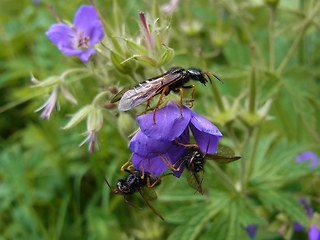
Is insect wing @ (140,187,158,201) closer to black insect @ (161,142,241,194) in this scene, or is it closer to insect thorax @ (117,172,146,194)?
insect thorax @ (117,172,146,194)

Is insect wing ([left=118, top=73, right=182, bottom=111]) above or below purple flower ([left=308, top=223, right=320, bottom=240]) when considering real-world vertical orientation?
above

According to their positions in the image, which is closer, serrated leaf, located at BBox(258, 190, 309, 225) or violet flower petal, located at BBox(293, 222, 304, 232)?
serrated leaf, located at BBox(258, 190, 309, 225)

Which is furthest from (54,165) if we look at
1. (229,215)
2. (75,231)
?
(229,215)

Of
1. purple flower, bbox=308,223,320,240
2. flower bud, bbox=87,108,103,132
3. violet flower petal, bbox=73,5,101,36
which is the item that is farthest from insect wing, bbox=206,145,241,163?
purple flower, bbox=308,223,320,240

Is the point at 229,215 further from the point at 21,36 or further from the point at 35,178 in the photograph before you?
the point at 21,36

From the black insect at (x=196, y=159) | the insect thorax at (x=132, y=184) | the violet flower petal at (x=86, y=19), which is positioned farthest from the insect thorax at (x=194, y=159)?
the violet flower petal at (x=86, y=19)
